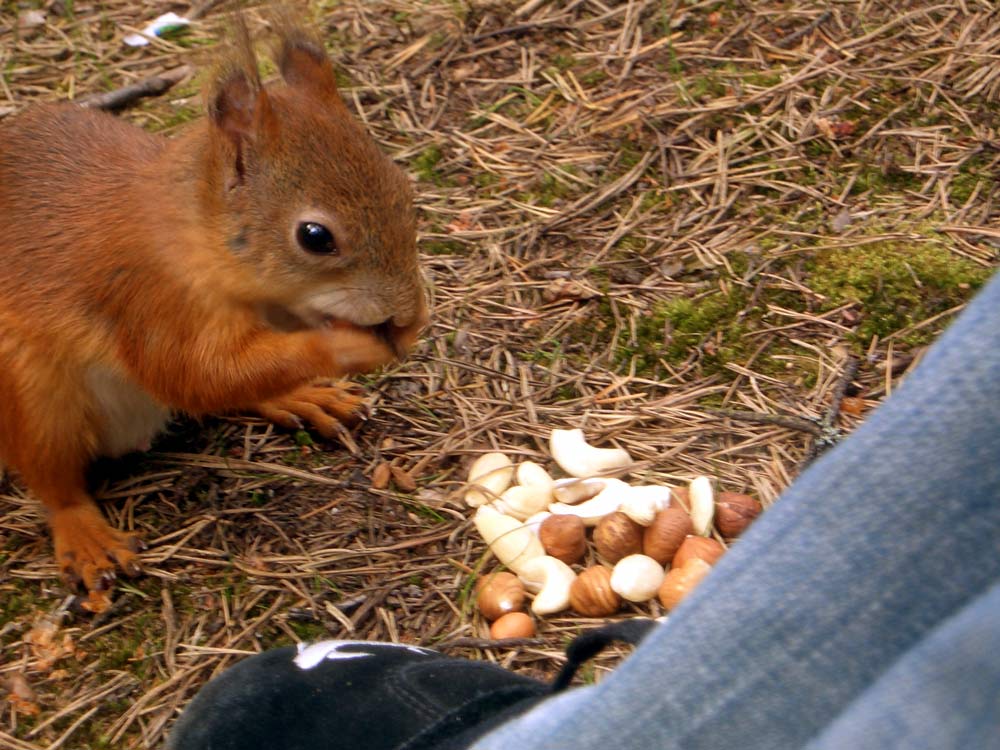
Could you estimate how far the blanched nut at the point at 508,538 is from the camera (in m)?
1.79

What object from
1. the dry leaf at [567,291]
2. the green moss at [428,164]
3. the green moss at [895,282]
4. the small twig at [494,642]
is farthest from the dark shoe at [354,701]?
the green moss at [428,164]

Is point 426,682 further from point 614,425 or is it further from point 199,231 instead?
point 199,231

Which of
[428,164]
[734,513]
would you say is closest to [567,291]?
[428,164]

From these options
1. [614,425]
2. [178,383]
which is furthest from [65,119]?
[614,425]

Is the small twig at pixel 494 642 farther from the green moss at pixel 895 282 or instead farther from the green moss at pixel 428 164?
the green moss at pixel 428 164

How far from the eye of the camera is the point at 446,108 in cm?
273

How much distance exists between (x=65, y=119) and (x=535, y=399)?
40.2 inches

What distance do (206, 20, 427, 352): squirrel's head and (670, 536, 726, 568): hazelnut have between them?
574mm

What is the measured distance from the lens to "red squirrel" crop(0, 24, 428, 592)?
1.70 meters

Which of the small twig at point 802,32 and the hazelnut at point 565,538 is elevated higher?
the small twig at point 802,32

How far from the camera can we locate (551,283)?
7.52 ft

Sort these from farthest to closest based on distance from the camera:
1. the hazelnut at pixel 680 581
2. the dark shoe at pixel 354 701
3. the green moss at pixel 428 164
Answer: the green moss at pixel 428 164, the hazelnut at pixel 680 581, the dark shoe at pixel 354 701

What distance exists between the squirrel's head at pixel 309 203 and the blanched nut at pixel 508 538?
361mm

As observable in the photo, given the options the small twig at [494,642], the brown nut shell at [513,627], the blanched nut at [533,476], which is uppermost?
the blanched nut at [533,476]
